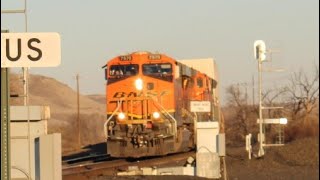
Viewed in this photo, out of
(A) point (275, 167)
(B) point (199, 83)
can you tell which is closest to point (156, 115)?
(B) point (199, 83)

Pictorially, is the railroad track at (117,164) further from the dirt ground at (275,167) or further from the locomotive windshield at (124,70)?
the locomotive windshield at (124,70)

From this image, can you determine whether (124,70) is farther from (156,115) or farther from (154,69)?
(156,115)

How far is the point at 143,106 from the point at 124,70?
5.48ft

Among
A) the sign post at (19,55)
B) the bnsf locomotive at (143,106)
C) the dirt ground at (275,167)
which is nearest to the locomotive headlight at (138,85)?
the bnsf locomotive at (143,106)

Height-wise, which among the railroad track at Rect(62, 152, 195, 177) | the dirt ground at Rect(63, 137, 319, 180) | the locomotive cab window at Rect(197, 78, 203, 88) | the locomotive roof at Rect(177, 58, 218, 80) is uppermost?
the locomotive roof at Rect(177, 58, 218, 80)

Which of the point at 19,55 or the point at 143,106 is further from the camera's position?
the point at 143,106

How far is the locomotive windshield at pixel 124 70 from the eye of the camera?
28.7 m

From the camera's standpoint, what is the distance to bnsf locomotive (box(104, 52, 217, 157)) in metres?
27.7

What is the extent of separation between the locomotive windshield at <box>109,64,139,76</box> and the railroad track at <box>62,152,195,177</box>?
3.49 meters

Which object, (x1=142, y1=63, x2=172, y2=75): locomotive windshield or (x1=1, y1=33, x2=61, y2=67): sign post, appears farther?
(x1=142, y1=63, x2=172, y2=75): locomotive windshield

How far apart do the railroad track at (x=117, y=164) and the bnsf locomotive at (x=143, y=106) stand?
42 centimetres

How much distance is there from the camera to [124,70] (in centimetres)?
2884

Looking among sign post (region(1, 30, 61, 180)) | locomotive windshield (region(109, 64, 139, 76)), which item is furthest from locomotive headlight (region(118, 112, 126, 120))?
sign post (region(1, 30, 61, 180))

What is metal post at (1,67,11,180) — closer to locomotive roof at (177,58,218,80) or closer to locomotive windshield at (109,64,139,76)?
locomotive windshield at (109,64,139,76)
